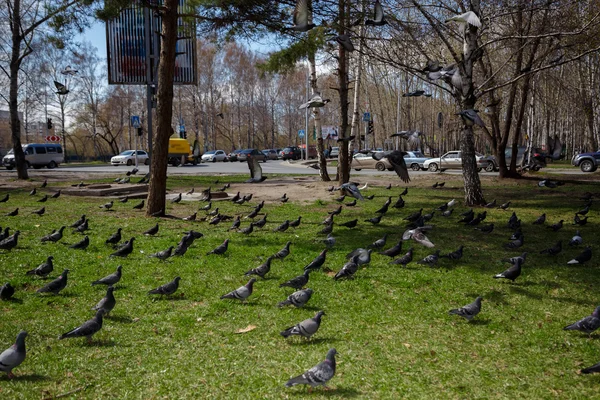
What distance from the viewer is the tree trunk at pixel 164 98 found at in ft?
36.8

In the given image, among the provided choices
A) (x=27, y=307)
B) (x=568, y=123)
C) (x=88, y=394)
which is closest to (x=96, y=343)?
(x=88, y=394)

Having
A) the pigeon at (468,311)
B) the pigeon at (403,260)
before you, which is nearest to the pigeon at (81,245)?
the pigeon at (403,260)

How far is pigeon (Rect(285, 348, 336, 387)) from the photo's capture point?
3852mm

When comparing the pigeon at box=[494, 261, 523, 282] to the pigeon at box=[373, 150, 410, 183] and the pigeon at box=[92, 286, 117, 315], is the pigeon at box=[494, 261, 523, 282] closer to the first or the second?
→ the pigeon at box=[373, 150, 410, 183]

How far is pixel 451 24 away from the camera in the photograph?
15.6 metres

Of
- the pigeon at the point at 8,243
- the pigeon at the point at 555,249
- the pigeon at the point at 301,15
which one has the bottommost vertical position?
the pigeon at the point at 555,249

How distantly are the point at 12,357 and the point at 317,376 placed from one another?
253cm

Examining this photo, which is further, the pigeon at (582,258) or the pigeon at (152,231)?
the pigeon at (152,231)

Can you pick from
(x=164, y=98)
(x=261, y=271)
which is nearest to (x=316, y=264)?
(x=261, y=271)

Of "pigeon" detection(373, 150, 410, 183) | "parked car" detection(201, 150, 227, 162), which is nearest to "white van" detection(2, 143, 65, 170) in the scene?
"parked car" detection(201, 150, 227, 162)

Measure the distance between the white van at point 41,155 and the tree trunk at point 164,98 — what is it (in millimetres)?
30647

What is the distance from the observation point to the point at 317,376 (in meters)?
3.88

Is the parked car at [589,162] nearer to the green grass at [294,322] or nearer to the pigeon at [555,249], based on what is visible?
the green grass at [294,322]

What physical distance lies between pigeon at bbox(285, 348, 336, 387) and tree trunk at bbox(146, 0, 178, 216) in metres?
Answer: 8.65
